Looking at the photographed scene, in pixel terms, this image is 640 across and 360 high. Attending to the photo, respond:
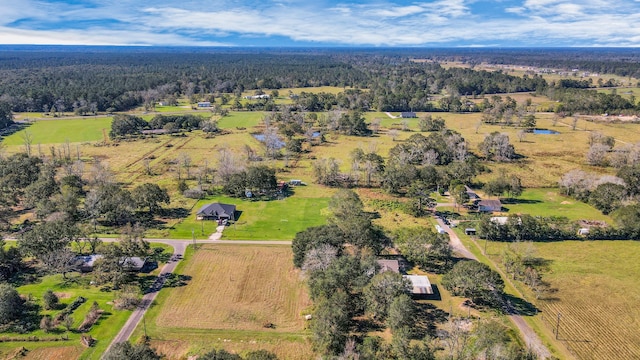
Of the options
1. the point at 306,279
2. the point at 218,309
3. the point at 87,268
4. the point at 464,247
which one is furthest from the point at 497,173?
the point at 87,268

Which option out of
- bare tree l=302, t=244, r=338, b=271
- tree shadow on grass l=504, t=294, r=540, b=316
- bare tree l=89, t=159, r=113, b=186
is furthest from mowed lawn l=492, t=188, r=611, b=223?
bare tree l=89, t=159, r=113, b=186

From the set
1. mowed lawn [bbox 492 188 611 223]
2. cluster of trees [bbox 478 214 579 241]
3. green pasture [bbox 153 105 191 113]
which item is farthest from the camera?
green pasture [bbox 153 105 191 113]

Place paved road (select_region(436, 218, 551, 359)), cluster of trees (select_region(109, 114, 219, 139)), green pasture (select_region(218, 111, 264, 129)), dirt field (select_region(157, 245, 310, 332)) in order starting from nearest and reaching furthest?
paved road (select_region(436, 218, 551, 359))
dirt field (select_region(157, 245, 310, 332))
cluster of trees (select_region(109, 114, 219, 139))
green pasture (select_region(218, 111, 264, 129))

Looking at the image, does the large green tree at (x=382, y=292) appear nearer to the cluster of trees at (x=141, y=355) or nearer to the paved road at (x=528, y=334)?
Answer: the paved road at (x=528, y=334)

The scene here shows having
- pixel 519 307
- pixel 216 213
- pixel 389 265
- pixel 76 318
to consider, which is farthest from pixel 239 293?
pixel 519 307

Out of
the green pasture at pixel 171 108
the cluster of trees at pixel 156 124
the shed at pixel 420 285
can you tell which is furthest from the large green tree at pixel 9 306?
the green pasture at pixel 171 108

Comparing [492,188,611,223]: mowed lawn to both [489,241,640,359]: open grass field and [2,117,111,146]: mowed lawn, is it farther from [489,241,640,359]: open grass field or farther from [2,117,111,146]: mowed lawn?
[2,117,111,146]: mowed lawn

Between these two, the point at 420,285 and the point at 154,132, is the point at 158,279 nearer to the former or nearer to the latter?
the point at 420,285
